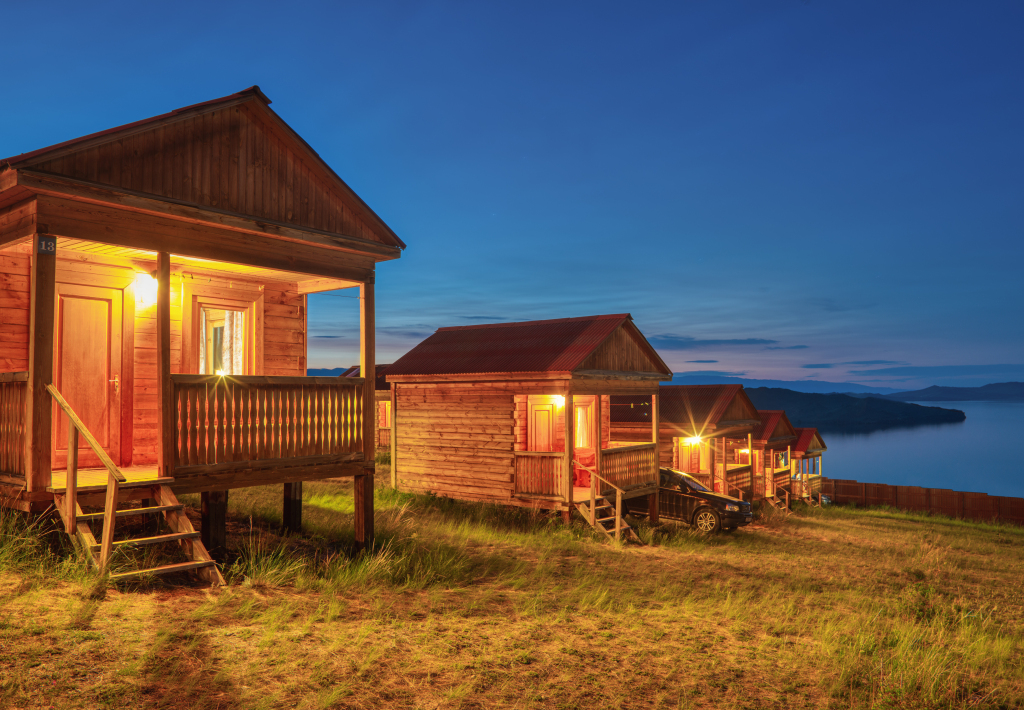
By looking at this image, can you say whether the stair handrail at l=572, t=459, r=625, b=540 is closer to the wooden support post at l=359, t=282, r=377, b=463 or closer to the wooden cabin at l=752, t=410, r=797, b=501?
the wooden support post at l=359, t=282, r=377, b=463

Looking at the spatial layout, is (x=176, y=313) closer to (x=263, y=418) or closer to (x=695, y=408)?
(x=263, y=418)

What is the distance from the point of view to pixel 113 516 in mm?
7035

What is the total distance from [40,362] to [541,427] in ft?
50.7

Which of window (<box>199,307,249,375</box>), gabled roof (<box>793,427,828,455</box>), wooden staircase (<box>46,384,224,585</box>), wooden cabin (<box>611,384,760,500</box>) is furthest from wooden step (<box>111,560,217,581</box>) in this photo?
gabled roof (<box>793,427,828,455</box>)

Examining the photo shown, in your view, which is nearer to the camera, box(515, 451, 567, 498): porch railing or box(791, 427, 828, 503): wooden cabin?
box(515, 451, 567, 498): porch railing

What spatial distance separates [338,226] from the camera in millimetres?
10852

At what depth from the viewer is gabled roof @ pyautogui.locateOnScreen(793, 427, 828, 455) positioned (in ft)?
123

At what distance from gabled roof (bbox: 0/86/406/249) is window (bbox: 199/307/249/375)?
8.39 feet

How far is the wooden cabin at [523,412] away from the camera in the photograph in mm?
17516

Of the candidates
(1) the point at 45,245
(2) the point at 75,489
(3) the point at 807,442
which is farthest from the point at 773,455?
(1) the point at 45,245

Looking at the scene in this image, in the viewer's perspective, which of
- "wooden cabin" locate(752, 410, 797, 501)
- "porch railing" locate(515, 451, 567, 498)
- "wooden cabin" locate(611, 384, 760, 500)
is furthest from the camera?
"wooden cabin" locate(752, 410, 797, 501)

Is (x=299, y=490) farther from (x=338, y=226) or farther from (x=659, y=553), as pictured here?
(x=659, y=553)

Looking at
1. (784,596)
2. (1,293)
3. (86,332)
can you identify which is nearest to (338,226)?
(86,332)

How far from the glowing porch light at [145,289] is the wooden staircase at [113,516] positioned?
9.68 feet
